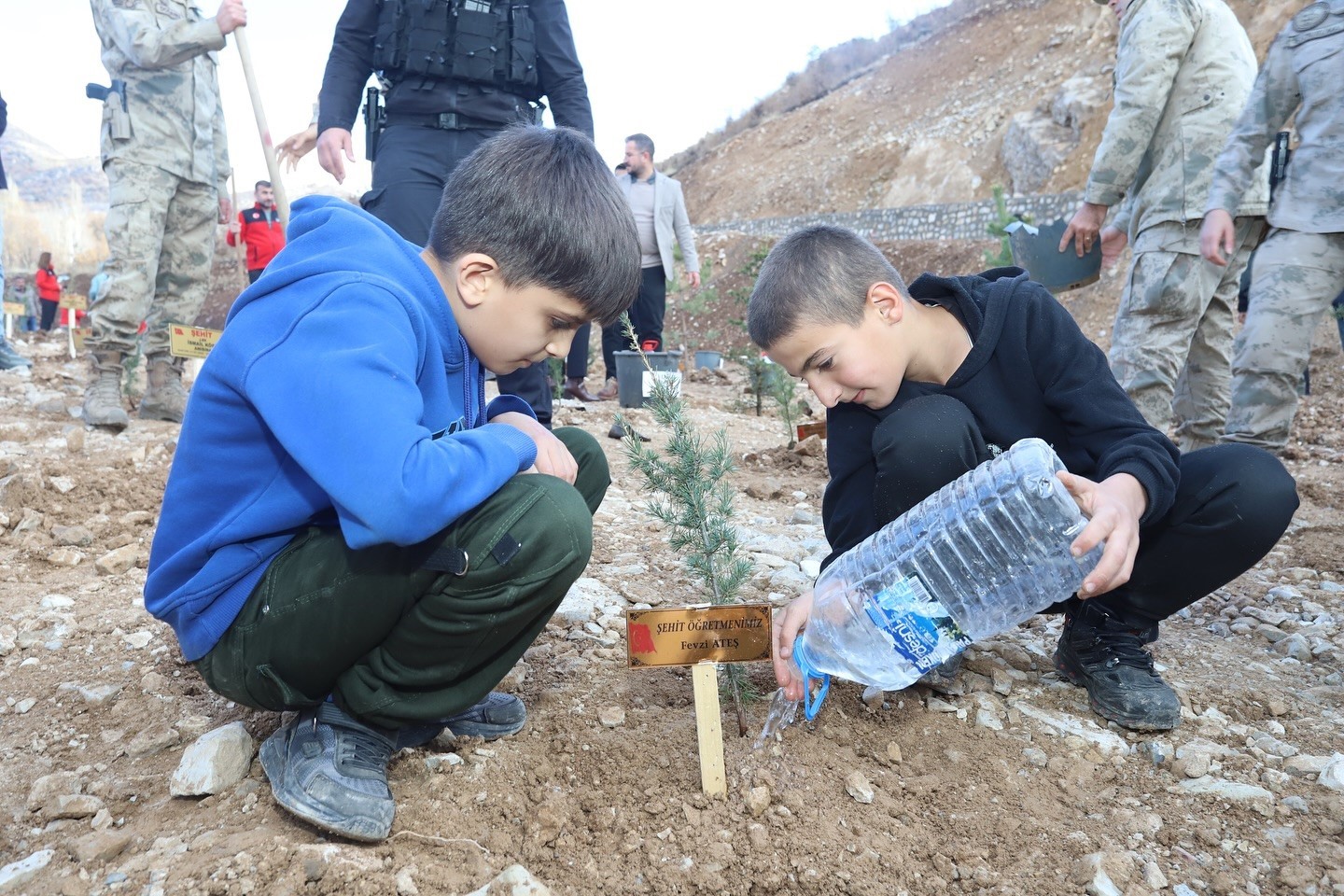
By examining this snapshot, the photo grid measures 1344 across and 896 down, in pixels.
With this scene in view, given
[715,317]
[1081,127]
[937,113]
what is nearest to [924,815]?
[715,317]

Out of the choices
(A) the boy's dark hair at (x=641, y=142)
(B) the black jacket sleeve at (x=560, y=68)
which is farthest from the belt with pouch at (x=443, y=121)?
(A) the boy's dark hair at (x=641, y=142)

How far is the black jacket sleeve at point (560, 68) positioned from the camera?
11.7 feet

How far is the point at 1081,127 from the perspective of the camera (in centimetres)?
2052

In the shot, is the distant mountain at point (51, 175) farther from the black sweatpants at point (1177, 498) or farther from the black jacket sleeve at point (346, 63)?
the black sweatpants at point (1177, 498)

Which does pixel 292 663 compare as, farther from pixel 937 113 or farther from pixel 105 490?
pixel 937 113

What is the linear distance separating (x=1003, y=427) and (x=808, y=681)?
759 mm

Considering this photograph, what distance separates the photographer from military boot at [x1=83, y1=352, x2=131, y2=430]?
4.54 meters

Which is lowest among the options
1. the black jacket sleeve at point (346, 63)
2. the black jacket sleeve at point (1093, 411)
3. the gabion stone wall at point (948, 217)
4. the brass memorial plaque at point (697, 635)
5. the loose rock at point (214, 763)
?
the gabion stone wall at point (948, 217)

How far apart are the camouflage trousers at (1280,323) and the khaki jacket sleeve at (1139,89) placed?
2.08 ft

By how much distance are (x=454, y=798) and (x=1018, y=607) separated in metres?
1.38

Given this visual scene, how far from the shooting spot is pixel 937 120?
95.2ft

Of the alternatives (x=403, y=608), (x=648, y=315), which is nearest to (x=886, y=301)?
(x=403, y=608)

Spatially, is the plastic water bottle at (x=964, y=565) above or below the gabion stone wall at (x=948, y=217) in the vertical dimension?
above

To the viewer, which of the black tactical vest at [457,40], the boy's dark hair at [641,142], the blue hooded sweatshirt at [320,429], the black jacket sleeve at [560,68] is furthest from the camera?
the boy's dark hair at [641,142]
